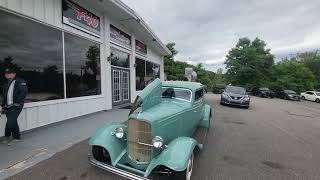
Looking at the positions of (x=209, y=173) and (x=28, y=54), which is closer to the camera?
(x=209, y=173)

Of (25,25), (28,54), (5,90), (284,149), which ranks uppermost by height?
(25,25)

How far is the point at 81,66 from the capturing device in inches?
380

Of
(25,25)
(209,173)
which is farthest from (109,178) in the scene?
(25,25)

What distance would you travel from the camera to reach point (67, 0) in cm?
862

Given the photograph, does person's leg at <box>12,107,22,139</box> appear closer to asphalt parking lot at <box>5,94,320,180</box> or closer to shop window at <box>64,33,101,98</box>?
asphalt parking lot at <box>5,94,320,180</box>

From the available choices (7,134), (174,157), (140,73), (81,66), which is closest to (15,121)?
(7,134)

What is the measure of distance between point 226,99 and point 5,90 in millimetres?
13410

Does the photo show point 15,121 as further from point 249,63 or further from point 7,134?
point 249,63

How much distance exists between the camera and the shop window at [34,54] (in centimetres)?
626

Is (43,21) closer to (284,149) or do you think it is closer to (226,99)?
(284,149)

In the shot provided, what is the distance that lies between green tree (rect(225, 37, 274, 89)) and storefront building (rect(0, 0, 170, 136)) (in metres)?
39.8

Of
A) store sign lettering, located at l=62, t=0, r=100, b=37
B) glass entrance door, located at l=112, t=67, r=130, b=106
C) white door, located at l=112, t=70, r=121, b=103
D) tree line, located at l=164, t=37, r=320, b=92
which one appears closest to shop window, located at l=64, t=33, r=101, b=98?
store sign lettering, located at l=62, t=0, r=100, b=37

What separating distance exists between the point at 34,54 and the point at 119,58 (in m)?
6.57

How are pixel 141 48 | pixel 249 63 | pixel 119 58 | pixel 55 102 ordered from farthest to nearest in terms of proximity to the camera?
1. pixel 249 63
2. pixel 141 48
3. pixel 119 58
4. pixel 55 102
